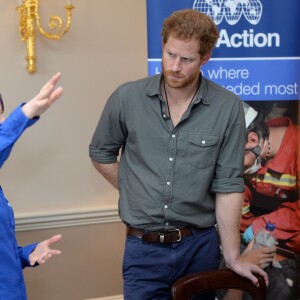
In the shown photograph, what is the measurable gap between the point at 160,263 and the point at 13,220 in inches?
29.1

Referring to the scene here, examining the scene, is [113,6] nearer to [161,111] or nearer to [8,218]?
[161,111]

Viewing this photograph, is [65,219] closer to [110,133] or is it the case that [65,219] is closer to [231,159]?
[110,133]

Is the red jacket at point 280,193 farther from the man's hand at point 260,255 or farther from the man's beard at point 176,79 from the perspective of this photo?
the man's beard at point 176,79

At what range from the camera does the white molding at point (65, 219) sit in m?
2.96

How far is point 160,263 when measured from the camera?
6.61 feet

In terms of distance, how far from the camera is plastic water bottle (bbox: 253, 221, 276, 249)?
2705 millimetres

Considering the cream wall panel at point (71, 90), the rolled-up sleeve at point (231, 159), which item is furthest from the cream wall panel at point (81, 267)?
the rolled-up sleeve at point (231, 159)

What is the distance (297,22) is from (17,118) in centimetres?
191

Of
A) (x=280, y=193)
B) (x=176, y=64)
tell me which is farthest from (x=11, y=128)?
(x=280, y=193)

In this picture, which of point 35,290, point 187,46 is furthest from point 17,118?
point 35,290

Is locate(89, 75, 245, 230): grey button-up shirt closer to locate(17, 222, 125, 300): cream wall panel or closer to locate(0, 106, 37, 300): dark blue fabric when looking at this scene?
locate(0, 106, 37, 300): dark blue fabric

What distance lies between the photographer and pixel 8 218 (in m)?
1.41

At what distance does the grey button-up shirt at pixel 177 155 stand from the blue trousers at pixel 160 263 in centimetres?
7

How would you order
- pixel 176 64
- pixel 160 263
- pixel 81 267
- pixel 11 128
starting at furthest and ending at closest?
pixel 81 267 → pixel 160 263 → pixel 176 64 → pixel 11 128
